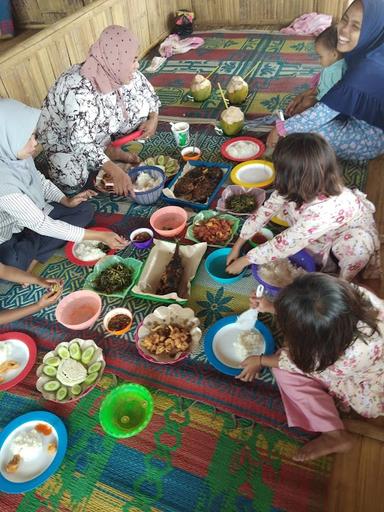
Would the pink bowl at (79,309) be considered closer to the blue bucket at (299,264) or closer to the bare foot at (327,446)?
the blue bucket at (299,264)

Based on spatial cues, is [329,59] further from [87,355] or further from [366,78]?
[87,355]

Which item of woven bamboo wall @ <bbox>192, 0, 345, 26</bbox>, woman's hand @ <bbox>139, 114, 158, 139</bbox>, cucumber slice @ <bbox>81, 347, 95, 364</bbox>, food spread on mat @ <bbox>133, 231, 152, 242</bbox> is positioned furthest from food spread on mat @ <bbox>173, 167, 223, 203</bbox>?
woven bamboo wall @ <bbox>192, 0, 345, 26</bbox>

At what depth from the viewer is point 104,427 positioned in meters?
1.49

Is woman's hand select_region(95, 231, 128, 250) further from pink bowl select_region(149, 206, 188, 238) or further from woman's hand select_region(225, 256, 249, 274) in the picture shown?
woman's hand select_region(225, 256, 249, 274)

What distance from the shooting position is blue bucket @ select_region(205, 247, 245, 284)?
197 cm

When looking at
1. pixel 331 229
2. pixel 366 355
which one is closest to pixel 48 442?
pixel 366 355

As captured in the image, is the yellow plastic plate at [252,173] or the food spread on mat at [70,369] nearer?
the food spread on mat at [70,369]

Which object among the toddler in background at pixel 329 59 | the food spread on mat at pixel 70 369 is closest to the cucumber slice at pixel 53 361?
the food spread on mat at pixel 70 369

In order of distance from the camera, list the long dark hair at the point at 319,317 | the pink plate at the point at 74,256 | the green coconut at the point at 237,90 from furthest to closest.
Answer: the green coconut at the point at 237,90 < the pink plate at the point at 74,256 < the long dark hair at the point at 319,317

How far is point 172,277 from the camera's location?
1.92m

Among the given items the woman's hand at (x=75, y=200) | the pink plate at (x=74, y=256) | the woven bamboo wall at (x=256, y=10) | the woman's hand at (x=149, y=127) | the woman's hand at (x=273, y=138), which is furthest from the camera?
the woven bamboo wall at (x=256, y=10)

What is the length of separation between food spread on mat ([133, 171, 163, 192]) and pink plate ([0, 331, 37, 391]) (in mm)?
1161

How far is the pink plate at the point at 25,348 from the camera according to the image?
5.66 ft

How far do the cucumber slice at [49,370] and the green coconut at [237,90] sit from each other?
2627mm
